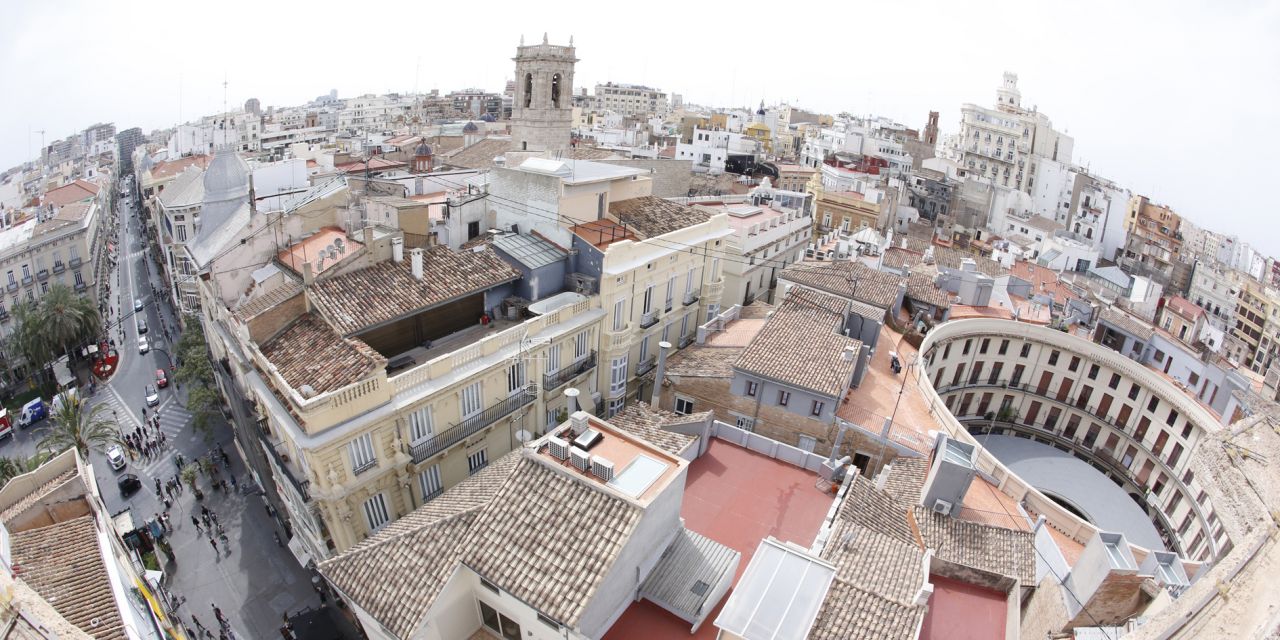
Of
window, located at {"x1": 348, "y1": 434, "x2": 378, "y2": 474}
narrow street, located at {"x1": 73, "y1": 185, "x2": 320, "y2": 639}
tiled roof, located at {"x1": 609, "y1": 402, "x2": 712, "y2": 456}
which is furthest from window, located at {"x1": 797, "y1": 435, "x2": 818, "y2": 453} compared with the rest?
narrow street, located at {"x1": 73, "y1": 185, "x2": 320, "y2": 639}

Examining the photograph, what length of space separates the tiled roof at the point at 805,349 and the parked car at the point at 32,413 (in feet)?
158

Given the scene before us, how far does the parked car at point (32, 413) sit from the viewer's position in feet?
139

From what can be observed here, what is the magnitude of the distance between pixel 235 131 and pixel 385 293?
115 metres

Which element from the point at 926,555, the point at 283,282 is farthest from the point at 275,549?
the point at 926,555

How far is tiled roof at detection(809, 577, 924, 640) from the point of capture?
47.1 ft

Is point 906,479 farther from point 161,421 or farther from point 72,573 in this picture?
point 161,421

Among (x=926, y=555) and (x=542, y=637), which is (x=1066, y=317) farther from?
(x=542, y=637)

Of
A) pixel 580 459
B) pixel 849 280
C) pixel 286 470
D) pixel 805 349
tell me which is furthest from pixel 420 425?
pixel 849 280

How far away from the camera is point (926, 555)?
17562 mm

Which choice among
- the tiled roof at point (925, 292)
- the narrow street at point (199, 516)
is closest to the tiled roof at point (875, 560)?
the narrow street at point (199, 516)

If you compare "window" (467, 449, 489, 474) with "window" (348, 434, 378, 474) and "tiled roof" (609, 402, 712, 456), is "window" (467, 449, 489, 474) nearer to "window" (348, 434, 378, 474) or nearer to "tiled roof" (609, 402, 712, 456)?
"window" (348, 434, 378, 474)

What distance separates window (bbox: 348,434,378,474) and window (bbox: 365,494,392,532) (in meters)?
1.52

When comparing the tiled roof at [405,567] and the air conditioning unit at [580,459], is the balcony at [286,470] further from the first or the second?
the air conditioning unit at [580,459]

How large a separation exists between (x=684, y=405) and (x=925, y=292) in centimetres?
2254
